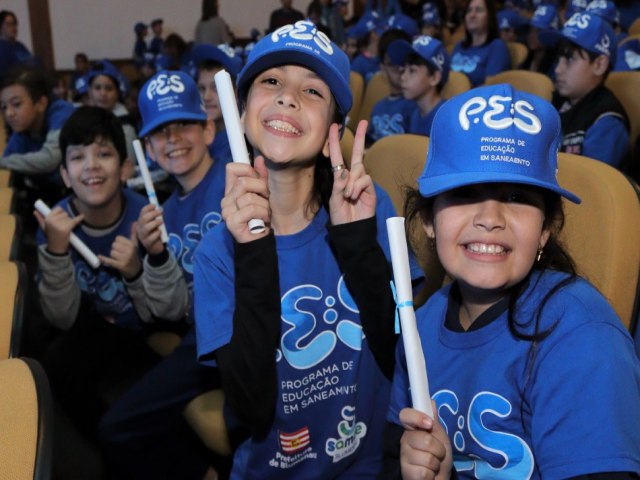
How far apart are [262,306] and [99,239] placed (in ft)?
3.30

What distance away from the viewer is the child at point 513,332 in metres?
0.72

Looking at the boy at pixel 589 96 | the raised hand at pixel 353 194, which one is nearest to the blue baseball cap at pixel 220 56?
the boy at pixel 589 96

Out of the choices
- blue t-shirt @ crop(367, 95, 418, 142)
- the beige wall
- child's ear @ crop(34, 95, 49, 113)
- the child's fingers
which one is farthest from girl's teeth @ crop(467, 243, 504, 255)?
the beige wall

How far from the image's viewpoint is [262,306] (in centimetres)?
104

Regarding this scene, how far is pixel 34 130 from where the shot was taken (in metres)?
3.12

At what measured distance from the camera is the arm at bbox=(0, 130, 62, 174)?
9.65 ft

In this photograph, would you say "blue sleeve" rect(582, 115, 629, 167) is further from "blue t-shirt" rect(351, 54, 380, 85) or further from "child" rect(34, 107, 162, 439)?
"blue t-shirt" rect(351, 54, 380, 85)

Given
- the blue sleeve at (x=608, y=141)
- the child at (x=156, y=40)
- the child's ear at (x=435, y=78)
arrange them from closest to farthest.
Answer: the blue sleeve at (x=608, y=141) → the child's ear at (x=435, y=78) → the child at (x=156, y=40)

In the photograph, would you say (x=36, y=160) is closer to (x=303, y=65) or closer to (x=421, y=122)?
(x=421, y=122)

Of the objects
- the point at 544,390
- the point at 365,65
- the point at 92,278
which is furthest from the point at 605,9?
the point at 544,390

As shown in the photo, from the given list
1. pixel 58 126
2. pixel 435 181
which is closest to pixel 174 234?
pixel 435 181

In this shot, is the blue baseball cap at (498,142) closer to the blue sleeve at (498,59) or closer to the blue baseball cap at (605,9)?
the blue baseball cap at (605,9)

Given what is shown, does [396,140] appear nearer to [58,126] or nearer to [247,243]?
[247,243]

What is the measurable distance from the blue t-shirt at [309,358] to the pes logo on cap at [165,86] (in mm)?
846
